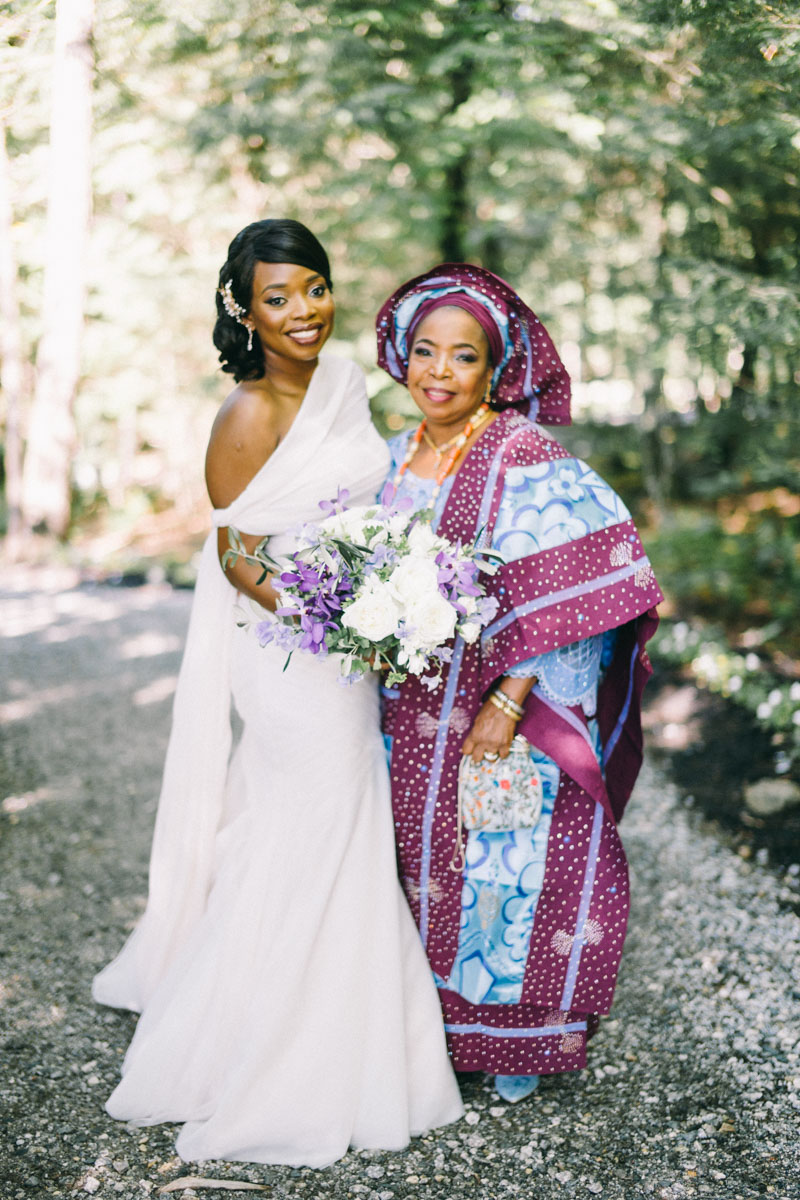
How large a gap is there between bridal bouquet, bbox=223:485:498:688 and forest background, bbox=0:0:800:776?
197 centimetres

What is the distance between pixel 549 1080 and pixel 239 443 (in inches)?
80.6

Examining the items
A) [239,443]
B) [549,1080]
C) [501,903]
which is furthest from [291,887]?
[239,443]

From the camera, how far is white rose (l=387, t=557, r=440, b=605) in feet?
6.64

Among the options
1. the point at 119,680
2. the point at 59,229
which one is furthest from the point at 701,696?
the point at 59,229

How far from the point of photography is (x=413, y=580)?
2027 millimetres

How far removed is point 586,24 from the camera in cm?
414

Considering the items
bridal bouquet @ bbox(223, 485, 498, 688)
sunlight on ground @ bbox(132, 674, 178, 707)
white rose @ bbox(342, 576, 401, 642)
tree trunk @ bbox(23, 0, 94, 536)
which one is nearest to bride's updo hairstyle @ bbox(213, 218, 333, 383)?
bridal bouquet @ bbox(223, 485, 498, 688)

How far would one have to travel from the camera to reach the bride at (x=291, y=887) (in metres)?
2.36

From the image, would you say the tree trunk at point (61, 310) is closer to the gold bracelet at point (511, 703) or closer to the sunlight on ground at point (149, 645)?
the sunlight on ground at point (149, 645)

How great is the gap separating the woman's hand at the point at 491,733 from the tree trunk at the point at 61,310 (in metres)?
3.69

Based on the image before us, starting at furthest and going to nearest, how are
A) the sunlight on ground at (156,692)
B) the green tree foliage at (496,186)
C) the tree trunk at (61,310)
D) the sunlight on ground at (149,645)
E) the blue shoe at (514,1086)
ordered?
the sunlight on ground at (149,645), the tree trunk at (61,310), the sunlight on ground at (156,692), the green tree foliage at (496,186), the blue shoe at (514,1086)

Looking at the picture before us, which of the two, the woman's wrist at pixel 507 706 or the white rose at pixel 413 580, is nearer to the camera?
the white rose at pixel 413 580

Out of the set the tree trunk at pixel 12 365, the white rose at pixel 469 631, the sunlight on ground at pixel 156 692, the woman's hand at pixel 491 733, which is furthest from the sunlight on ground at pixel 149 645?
the white rose at pixel 469 631

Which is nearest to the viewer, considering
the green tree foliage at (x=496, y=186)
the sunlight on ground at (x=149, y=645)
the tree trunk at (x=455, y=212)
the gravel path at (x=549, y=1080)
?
the gravel path at (x=549, y=1080)
